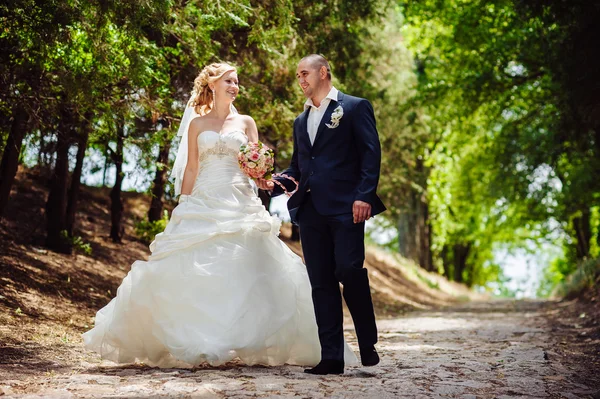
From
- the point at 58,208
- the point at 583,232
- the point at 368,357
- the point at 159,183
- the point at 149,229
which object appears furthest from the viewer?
the point at 583,232

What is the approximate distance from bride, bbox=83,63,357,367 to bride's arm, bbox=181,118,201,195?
176mm

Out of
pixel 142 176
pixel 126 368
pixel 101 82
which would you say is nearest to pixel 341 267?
pixel 126 368

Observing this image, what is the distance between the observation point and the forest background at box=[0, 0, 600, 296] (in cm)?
828

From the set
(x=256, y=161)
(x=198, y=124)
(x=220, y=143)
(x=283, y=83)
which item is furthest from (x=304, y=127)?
(x=283, y=83)

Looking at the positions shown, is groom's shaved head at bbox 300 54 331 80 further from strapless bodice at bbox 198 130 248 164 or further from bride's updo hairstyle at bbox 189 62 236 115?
bride's updo hairstyle at bbox 189 62 236 115

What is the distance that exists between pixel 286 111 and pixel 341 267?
700 cm

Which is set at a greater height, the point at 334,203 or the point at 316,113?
the point at 316,113

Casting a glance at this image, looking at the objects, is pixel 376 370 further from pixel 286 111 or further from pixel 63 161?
pixel 63 161

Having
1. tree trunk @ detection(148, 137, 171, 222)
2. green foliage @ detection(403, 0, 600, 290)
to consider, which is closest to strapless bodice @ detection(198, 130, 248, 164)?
tree trunk @ detection(148, 137, 171, 222)

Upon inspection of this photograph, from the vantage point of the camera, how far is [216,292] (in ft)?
20.5

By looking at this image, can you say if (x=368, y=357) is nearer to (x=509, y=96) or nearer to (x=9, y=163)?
(x=9, y=163)

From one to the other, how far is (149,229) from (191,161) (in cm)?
859

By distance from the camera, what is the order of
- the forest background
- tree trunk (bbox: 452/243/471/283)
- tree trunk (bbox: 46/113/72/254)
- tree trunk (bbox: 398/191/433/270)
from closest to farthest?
the forest background < tree trunk (bbox: 46/113/72/254) < tree trunk (bbox: 398/191/433/270) < tree trunk (bbox: 452/243/471/283)

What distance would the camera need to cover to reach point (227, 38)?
11445 millimetres
